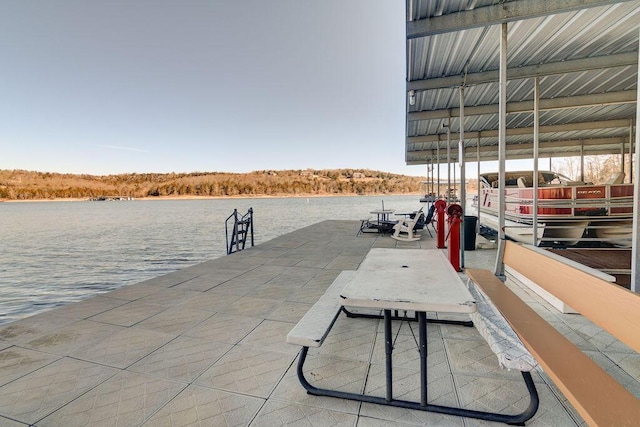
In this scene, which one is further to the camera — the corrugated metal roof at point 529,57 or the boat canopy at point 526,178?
the boat canopy at point 526,178

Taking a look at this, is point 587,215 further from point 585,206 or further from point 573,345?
point 573,345

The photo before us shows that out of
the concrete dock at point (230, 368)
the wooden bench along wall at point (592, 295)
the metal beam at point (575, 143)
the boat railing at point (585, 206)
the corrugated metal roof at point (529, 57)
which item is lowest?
the concrete dock at point (230, 368)

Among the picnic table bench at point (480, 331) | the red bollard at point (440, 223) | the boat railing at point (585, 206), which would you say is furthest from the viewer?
the red bollard at point (440, 223)

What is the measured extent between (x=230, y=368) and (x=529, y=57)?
22.2ft

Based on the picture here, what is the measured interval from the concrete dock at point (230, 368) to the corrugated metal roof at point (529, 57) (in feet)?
12.7

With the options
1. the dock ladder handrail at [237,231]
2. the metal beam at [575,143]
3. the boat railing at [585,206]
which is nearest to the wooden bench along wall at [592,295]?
the boat railing at [585,206]

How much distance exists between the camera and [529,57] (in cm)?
545

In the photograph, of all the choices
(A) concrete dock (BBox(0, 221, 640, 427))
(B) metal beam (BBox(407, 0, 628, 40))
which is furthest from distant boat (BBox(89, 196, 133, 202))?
(B) metal beam (BBox(407, 0, 628, 40))

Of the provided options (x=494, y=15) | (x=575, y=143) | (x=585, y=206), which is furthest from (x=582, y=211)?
(x=575, y=143)

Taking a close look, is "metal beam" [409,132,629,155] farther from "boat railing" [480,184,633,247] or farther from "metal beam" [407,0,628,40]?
"metal beam" [407,0,628,40]

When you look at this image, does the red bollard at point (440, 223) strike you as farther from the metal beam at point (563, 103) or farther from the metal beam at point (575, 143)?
the metal beam at point (575, 143)

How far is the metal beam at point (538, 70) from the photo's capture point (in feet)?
16.9

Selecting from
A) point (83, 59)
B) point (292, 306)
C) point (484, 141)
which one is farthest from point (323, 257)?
point (83, 59)

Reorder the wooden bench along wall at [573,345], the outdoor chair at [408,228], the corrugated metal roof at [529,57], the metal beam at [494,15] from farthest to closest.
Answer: the outdoor chair at [408,228]
the corrugated metal roof at [529,57]
the metal beam at [494,15]
the wooden bench along wall at [573,345]
